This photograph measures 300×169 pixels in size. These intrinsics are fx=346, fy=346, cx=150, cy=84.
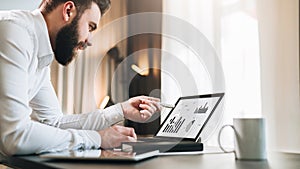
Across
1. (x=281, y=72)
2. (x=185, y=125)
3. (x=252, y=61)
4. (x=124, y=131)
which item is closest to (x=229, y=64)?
(x=252, y=61)

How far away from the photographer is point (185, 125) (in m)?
1.11

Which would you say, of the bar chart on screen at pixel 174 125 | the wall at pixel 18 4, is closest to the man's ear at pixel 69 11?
the bar chart on screen at pixel 174 125

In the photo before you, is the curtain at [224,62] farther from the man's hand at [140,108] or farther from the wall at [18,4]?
the wall at [18,4]

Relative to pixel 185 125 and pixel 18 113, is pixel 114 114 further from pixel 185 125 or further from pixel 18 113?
pixel 18 113

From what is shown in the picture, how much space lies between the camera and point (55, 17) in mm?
1209

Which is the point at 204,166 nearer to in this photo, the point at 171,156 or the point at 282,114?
the point at 171,156

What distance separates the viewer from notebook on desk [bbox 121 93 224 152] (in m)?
0.96

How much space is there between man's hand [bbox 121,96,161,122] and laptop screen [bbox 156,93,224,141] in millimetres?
77

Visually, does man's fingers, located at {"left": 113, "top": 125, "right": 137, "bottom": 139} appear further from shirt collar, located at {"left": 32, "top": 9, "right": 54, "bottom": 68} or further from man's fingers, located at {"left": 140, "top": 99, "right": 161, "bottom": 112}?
shirt collar, located at {"left": 32, "top": 9, "right": 54, "bottom": 68}

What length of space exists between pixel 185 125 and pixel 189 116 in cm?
3

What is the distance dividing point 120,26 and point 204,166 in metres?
0.86

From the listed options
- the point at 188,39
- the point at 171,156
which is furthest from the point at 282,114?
the point at 188,39

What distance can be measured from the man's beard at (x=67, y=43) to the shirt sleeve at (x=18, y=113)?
12.5 inches

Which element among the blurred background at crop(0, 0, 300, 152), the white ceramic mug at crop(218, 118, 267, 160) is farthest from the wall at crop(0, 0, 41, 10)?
the white ceramic mug at crop(218, 118, 267, 160)
